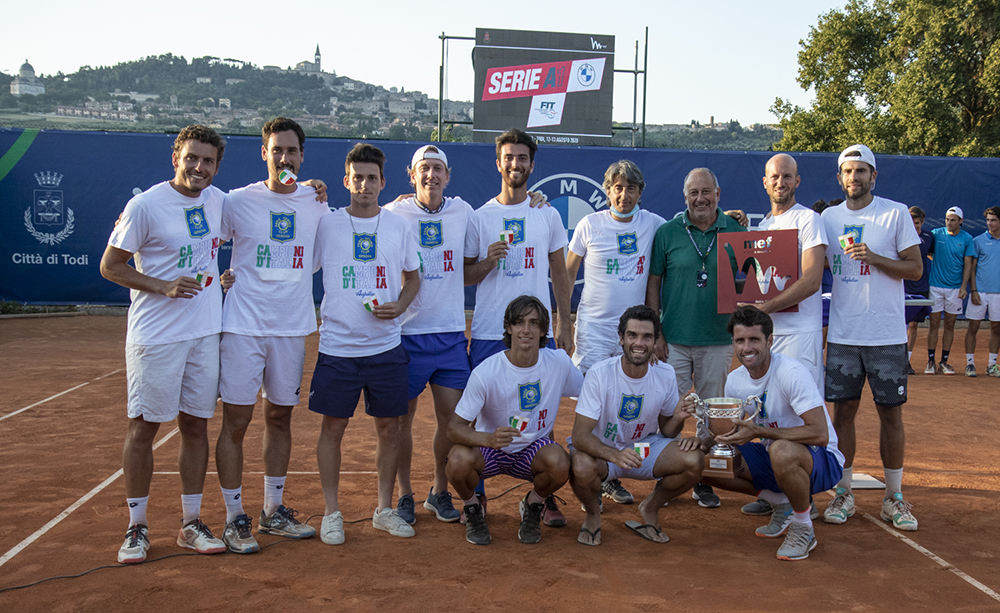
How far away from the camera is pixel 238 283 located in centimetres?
423

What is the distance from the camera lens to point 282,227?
14.0ft

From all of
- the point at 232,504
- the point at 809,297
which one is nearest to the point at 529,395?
the point at 232,504

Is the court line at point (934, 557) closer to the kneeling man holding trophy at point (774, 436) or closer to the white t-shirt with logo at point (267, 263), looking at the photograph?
the kneeling man holding trophy at point (774, 436)

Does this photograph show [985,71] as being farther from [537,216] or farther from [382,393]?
[382,393]

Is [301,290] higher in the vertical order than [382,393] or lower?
higher

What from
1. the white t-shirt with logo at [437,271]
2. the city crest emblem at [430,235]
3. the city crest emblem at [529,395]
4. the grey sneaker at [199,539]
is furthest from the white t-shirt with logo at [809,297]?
the grey sneaker at [199,539]

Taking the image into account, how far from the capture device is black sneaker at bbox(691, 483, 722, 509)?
5.09m

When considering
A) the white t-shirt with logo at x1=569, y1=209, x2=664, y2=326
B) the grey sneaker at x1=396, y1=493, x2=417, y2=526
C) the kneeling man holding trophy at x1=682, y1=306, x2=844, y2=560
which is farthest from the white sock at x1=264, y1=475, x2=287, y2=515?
the kneeling man holding trophy at x1=682, y1=306, x2=844, y2=560

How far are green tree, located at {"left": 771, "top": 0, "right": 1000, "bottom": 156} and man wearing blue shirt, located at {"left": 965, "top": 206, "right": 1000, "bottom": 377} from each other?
31.3ft

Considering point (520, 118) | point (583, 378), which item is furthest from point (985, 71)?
point (583, 378)

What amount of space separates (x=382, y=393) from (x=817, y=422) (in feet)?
7.89

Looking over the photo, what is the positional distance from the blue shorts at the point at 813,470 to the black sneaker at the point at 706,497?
25.3 inches

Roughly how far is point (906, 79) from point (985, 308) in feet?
37.1

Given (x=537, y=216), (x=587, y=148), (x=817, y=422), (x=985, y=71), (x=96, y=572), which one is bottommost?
(x=96, y=572)
